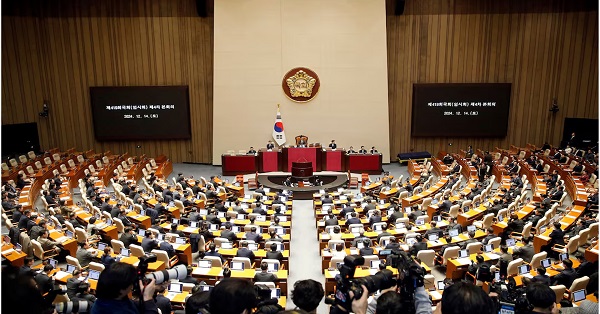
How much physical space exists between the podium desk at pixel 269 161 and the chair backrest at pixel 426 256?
11.8 metres

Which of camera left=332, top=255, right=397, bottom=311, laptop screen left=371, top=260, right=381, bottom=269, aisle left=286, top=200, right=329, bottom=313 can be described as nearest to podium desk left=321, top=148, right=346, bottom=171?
aisle left=286, top=200, right=329, bottom=313

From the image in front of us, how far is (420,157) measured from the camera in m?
21.5

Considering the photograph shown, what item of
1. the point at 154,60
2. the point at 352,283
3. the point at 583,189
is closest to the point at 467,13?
the point at 583,189

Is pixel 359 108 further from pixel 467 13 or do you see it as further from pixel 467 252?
pixel 467 252

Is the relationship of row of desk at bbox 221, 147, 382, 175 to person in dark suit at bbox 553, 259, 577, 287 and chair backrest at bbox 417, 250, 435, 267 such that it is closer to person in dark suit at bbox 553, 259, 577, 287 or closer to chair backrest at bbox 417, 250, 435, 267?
chair backrest at bbox 417, 250, 435, 267

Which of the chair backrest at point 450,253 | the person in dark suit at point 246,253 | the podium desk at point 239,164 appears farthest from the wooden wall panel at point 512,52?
the person in dark suit at point 246,253

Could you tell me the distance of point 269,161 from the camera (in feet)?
65.3

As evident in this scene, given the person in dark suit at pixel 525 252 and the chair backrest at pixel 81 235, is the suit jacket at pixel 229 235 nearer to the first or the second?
the chair backrest at pixel 81 235

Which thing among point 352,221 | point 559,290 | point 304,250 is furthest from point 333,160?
point 559,290

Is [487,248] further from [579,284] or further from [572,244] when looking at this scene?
[579,284]

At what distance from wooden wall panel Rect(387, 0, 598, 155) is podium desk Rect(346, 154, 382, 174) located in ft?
12.7

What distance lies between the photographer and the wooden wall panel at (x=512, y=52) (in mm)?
20891

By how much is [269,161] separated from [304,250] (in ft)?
30.4

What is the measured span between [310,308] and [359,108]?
61.4ft
